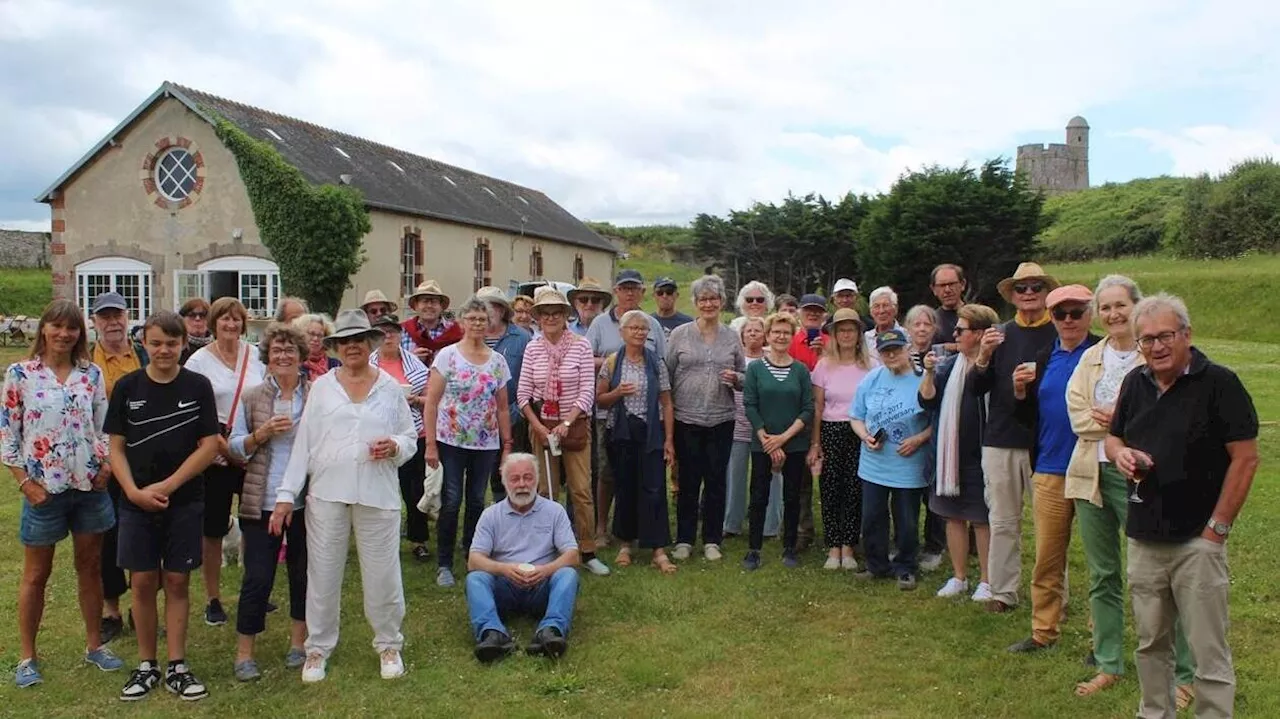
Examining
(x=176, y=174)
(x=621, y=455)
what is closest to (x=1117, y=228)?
(x=176, y=174)

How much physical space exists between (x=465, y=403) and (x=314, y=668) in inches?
75.2

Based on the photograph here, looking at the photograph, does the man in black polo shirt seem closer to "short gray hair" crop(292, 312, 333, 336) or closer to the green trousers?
the green trousers

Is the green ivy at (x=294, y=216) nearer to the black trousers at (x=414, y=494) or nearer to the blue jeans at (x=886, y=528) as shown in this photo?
the black trousers at (x=414, y=494)

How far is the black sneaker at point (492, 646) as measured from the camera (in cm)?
479

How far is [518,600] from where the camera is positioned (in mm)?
5309

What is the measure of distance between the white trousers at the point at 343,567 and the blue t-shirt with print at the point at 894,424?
10.3 ft

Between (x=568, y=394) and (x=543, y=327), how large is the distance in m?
0.50

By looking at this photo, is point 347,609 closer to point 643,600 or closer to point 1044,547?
point 643,600

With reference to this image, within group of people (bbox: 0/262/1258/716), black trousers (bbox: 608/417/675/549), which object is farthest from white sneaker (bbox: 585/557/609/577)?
black trousers (bbox: 608/417/675/549)

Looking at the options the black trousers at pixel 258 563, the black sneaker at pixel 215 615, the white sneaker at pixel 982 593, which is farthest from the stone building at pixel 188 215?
the white sneaker at pixel 982 593

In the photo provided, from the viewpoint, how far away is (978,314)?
5273 millimetres

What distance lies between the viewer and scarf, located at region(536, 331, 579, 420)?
6.27 meters

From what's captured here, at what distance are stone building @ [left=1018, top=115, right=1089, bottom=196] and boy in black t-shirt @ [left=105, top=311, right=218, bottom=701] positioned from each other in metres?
77.4

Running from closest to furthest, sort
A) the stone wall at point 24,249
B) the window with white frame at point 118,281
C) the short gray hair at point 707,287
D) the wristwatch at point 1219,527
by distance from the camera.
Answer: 1. the wristwatch at point 1219,527
2. the short gray hair at point 707,287
3. the window with white frame at point 118,281
4. the stone wall at point 24,249
